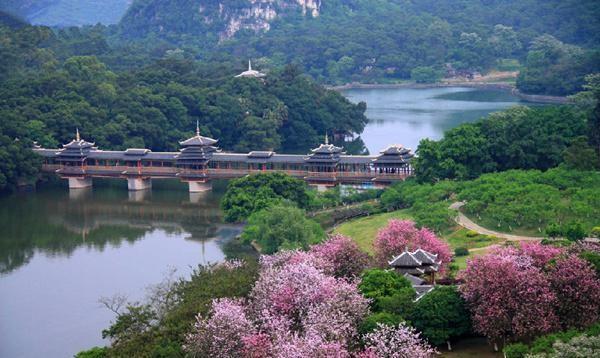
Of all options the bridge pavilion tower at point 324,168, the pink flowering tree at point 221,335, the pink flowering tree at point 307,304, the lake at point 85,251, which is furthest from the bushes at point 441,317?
the bridge pavilion tower at point 324,168

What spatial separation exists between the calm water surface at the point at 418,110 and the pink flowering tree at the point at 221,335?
45769 mm

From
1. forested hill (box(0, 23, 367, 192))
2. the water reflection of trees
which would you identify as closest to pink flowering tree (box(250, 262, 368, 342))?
the water reflection of trees

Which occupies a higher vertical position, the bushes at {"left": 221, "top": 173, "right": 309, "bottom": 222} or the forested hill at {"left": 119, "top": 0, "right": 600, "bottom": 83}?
the forested hill at {"left": 119, "top": 0, "right": 600, "bottom": 83}

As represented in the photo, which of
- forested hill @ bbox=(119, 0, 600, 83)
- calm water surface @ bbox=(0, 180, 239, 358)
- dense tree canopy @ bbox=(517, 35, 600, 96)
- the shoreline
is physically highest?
forested hill @ bbox=(119, 0, 600, 83)

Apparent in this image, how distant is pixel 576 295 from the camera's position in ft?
99.0

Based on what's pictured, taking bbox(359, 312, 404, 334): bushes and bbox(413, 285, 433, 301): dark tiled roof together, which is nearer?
bbox(359, 312, 404, 334): bushes

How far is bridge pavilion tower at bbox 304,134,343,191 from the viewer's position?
5988 centimetres

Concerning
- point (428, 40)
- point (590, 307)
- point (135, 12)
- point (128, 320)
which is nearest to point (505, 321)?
point (590, 307)

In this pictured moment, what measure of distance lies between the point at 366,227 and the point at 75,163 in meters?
25.3

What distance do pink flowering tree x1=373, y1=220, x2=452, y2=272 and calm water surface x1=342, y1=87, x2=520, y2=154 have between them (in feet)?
116

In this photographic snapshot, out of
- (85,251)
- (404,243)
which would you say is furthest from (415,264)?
(85,251)

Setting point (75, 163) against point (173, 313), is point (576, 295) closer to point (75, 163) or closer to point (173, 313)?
point (173, 313)

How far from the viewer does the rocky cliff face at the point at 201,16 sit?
15388cm

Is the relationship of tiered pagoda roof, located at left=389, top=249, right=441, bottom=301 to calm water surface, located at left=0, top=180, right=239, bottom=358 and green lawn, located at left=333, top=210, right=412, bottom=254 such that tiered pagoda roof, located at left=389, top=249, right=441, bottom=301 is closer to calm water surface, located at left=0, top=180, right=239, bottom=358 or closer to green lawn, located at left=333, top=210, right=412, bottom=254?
green lawn, located at left=333, top=210, right=412, bottom=254
